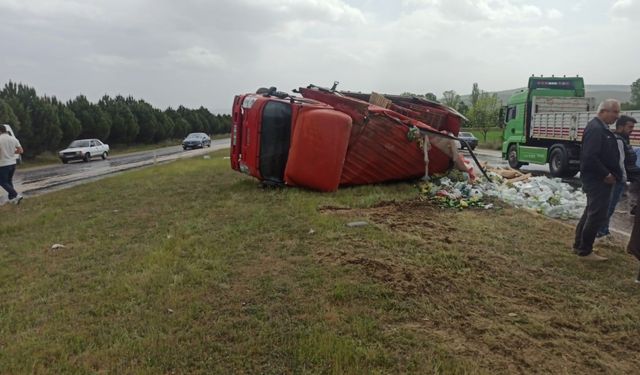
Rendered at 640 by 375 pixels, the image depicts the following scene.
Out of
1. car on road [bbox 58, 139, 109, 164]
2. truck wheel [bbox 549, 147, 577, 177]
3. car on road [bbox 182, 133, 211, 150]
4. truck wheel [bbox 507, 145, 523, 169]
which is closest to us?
truck wheel [bbox 549, 147, 577, 177]

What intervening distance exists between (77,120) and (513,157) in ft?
91.5

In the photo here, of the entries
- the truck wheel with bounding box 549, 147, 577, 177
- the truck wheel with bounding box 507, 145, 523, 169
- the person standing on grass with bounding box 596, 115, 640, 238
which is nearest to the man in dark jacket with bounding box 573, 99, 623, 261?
the person standing on grass with bounding box 596, 115, 640, 238

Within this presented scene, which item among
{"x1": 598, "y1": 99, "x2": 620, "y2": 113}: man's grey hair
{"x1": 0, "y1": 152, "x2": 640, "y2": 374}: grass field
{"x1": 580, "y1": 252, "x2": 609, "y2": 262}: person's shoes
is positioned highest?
{"x1": 598, "y1": 99, "x2": 620, "y2": 113}: man's grey hair

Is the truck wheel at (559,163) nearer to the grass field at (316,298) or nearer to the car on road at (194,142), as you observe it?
the grass field at (316,298)

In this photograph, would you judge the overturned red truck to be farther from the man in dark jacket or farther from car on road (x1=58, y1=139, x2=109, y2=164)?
car on road (x1=58, y1=139, x2=109, y2=164)

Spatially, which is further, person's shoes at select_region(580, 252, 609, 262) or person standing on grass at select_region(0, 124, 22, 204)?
person standing on grass at select_region(0, 124, 22, 204)

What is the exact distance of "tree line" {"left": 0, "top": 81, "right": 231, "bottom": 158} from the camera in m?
27.2

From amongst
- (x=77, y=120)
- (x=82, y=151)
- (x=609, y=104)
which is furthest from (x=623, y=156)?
(x=77, y=120)

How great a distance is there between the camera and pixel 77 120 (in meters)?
32.2

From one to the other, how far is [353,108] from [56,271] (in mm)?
6387

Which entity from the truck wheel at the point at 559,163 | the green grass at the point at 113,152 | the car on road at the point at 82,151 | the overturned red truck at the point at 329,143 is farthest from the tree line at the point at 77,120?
the truck wheel at the point at 559,163

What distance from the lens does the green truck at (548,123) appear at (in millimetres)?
14406

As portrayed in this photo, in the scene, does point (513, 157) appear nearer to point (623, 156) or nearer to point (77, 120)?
point (623, 156)

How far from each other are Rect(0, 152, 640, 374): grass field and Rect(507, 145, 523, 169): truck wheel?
11.0 meters
